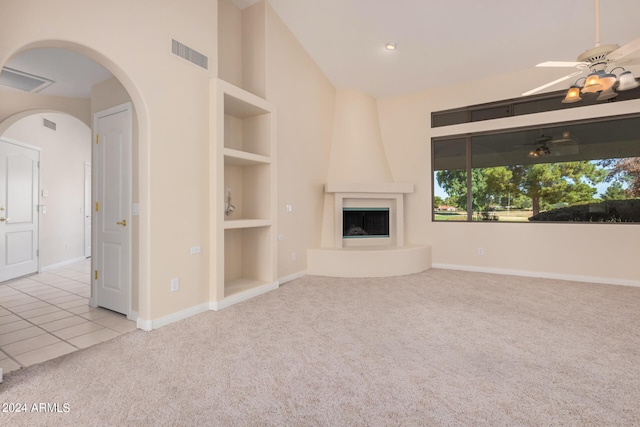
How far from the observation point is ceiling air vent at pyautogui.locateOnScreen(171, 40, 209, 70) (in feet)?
10.2

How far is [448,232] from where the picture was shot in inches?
226

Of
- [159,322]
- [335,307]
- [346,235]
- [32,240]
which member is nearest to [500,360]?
[335,307]

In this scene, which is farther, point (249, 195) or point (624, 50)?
point (249, 195)

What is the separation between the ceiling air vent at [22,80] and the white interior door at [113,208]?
89cm

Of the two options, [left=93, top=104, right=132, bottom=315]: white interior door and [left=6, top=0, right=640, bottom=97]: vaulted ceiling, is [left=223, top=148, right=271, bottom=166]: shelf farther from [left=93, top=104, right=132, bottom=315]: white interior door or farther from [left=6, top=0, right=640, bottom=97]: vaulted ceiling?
[left=6, top=0, right=640, bottom=97]: vaulted ceiling

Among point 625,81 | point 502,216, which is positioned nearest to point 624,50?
point 625,81

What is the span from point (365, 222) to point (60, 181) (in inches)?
239

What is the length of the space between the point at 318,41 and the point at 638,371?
5209 mm

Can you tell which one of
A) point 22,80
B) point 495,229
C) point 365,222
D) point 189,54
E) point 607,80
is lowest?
point 495,229

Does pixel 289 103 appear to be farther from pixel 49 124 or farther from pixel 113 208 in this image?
pixel 49 124

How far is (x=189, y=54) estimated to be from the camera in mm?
3258

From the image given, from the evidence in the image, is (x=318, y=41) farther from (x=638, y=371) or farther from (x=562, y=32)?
(x=638, y=371)

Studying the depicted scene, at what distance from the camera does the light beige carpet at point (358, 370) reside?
5.57 feet

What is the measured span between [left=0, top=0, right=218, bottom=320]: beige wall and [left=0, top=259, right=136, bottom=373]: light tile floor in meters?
0.48
